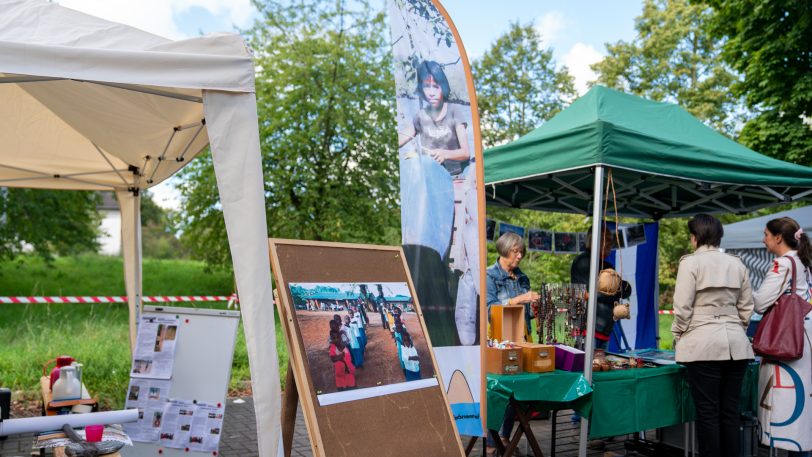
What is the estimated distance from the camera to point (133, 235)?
17.6ft

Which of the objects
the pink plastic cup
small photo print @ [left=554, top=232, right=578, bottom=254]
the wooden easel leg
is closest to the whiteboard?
the wooden easel leg

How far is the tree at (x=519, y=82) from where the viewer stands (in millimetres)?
25656

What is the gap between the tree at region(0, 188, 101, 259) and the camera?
13.8 meters

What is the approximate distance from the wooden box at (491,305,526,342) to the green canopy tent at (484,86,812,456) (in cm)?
44

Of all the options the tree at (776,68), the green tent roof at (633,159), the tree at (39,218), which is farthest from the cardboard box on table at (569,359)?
the tree at (39,218)

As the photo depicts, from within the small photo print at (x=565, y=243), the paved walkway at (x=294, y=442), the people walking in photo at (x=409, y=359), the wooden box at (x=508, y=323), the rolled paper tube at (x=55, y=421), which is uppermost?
the small photo print at (x=565, y=243)

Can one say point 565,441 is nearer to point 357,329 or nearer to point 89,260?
point 357,329

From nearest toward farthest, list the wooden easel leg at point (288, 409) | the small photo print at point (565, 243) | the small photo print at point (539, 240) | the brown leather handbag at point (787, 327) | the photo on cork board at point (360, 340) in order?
the photo on cork board at point (360, 340) → the wooden easel leg at point (288, 409) → the brown leather handbag at point (787, 327) → the small photo print at point (539, 240) → the small photo print at point (565, 243)

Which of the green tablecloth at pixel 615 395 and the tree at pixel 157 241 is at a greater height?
the tree at pixel 157 241

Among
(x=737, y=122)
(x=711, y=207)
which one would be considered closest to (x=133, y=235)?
(x=711, y=207)

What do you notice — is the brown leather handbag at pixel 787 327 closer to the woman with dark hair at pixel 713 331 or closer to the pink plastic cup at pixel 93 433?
the woman with dark hair at pixel 713 331

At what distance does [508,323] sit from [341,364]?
143 cm

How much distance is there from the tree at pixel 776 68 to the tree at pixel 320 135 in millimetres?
7575

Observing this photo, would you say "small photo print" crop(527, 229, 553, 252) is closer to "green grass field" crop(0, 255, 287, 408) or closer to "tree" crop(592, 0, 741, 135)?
"green grass field" crop(0, 255, 287, 408)
